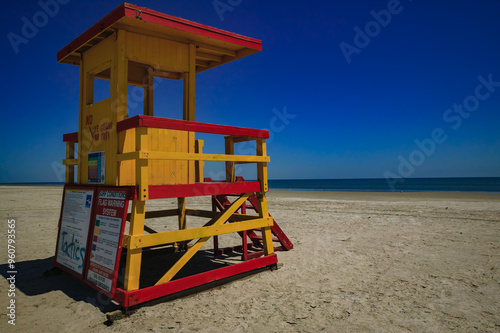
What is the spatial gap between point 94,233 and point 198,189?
5.21ft

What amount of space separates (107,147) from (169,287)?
87.0 inches

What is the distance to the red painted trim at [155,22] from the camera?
4.22 meters

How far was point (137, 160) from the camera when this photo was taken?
3908 millimetres

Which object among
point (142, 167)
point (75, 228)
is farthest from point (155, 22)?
point (75, 228)

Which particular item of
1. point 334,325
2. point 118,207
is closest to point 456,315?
point 334,325

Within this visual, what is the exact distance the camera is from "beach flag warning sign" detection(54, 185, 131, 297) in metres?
3.99

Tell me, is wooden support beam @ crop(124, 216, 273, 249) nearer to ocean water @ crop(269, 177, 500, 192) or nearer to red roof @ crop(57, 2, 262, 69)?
red roof @ crop(57, 2, 262, 69)

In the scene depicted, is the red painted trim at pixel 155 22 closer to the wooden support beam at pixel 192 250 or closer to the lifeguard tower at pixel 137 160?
the lifeguard tower at pixel 137 160

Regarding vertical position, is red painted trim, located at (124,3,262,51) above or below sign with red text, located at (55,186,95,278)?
above

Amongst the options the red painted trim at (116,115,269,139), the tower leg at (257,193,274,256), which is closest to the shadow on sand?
the tower leg at (257,193,274,256)

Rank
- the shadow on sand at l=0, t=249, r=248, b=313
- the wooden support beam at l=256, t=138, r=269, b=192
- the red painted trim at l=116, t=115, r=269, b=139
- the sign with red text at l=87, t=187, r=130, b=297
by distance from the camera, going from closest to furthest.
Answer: the red painted trim at l=116, t=115, r=269, b=139 → the sign with red text at l=87, t=187, r=130, b=297 → the shadow on sand at l=0, t=249, r=248, b=313 → the wooden support beam at l=256, t=138, r=269, b=192

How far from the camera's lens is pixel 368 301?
414 centimetres

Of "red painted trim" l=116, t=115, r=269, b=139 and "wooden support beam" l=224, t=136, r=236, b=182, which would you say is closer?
"red painted trim" l=116, t=115, r=269, b=139

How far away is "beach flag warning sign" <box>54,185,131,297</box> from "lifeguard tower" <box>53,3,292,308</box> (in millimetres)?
14
